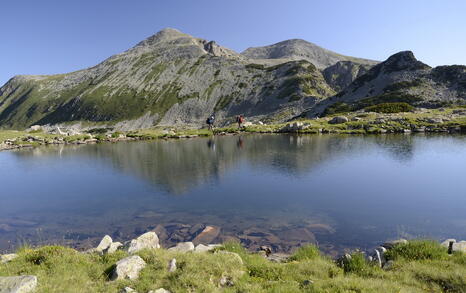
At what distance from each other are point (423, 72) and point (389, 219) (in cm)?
15361

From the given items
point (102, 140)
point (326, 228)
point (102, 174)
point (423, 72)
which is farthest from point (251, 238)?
point (423, 72)

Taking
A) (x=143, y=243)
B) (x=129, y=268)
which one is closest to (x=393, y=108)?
(x=143, y=243)

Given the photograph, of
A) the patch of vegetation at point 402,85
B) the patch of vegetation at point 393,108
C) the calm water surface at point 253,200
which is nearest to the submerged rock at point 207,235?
the calm water surface at point 253,200

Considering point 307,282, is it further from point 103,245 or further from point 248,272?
point 103,245

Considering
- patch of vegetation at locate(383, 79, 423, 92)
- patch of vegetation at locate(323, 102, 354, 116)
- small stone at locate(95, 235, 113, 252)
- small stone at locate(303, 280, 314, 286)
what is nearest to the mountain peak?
patch of vegetation at locate(383, 79, 423, 92)

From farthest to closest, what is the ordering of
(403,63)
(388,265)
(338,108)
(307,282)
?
(403,63)
(338,108)
(388,265)
(307,282)

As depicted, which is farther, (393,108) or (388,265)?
(393,108)

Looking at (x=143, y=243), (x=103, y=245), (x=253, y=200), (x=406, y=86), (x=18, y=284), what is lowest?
(x=253, y=200)

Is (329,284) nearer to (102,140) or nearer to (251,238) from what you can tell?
(251,238)

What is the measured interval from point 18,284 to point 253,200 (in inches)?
771

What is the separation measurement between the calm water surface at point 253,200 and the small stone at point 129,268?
777cm

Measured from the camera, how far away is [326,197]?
26.2 m

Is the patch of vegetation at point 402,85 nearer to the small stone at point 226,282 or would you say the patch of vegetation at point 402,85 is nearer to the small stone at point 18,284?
the small stone at point 226,282

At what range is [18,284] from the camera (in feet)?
30.1
